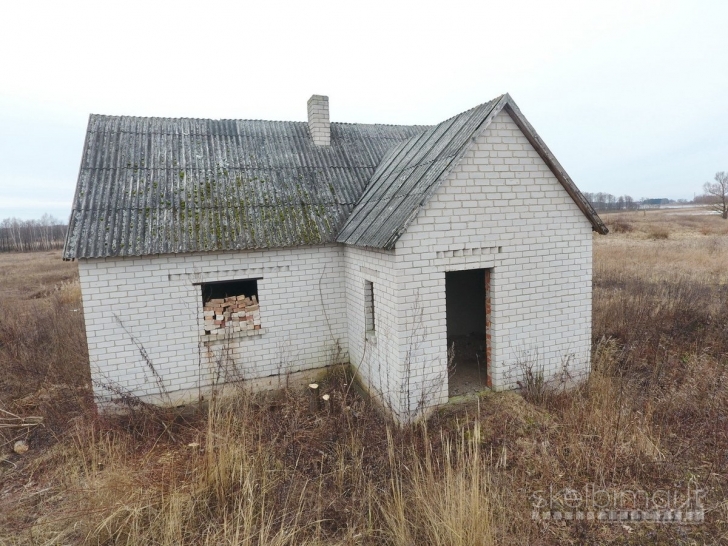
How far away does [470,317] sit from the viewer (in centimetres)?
927

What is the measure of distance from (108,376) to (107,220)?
7.70ft

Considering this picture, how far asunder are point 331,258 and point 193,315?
2406mm

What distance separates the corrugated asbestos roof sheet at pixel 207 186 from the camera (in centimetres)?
636

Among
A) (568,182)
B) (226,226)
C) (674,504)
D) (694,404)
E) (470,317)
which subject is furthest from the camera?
(470,317)

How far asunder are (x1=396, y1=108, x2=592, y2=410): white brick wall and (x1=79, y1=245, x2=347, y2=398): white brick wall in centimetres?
216

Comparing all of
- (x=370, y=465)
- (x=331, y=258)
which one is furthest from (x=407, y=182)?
(x=370, y=465)

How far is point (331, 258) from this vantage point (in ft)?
23.8

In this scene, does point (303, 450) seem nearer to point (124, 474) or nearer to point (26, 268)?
point (124, 474)

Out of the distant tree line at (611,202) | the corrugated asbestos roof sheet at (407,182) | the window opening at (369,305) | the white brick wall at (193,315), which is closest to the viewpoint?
the corrugated asbestos roof sheet at (407,182)

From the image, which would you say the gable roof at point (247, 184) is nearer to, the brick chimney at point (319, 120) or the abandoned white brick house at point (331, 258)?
the abandoned white brick house at point (331, 258)

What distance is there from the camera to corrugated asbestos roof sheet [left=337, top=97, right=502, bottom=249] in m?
5.53

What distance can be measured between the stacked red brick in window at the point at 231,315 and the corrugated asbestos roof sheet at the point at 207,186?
97 centimetres

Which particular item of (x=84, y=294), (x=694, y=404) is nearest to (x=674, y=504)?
(x=694, y=404)

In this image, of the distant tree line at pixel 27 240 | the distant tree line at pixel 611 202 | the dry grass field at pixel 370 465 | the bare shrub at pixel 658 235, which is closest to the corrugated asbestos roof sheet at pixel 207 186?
the dry grass field at pixel 370 465
